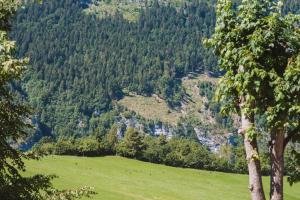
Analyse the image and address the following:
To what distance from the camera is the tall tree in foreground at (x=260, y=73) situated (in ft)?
45.7

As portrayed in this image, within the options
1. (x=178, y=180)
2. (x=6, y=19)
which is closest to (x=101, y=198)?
(x=178, y=180)

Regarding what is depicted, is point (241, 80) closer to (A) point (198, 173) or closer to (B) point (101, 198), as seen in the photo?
(B) point (101, 198)

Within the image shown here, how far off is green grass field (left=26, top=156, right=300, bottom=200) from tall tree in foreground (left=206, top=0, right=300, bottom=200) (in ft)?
163

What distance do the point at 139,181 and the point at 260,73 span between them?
7258cm

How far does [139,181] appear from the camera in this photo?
84812mm

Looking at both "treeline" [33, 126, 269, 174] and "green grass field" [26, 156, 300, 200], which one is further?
"treeline" [33, 126, 269, 174]

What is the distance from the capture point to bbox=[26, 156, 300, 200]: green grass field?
71.4m

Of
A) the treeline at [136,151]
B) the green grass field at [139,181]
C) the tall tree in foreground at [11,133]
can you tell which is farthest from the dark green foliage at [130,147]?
the tall tree in foreground at [11,133]

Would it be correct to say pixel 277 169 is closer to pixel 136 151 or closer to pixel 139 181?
pixel 139 181

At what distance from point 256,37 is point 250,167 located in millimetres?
3745

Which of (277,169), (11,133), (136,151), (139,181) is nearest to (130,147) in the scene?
(136,151)

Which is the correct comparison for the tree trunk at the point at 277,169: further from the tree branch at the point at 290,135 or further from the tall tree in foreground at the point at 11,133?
the tall tree in foreground at the point at 11,133

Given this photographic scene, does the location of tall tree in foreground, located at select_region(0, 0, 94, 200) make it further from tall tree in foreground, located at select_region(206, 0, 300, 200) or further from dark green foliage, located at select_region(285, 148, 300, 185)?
dark green foliage, located at select_region(285, 148, 300, 185)

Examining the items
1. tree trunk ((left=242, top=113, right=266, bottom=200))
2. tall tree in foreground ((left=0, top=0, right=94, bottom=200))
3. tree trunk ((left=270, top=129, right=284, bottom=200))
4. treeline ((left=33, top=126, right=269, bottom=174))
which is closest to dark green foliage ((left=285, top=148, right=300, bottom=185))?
tree trunk ((left=270, top=129, right=284, bottom=200))
